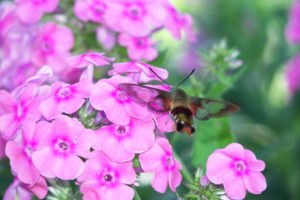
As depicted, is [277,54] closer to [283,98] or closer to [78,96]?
[283,98]

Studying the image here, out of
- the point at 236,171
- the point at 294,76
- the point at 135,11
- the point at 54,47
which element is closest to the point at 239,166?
the point at 236,171

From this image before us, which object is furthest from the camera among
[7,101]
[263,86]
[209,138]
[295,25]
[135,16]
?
[263,86]

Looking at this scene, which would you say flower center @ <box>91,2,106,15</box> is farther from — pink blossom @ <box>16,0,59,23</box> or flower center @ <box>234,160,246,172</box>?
flower center @ <box>234,160,246,172</box>

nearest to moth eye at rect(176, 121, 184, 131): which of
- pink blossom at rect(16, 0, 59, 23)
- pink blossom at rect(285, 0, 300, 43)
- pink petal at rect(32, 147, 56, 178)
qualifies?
pink petal at rect(32, 147, 56, 178)

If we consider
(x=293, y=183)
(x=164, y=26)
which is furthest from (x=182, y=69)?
→ (x=164, y=26)

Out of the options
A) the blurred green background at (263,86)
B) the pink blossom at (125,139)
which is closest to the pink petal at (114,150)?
the pink blossom at (125,139)

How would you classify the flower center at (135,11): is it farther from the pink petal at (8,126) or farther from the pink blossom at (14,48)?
the pink petal at (8,126)

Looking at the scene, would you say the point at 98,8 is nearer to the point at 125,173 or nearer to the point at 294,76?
the point at 125,173
